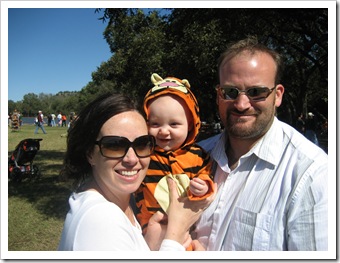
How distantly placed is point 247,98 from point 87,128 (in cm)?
128

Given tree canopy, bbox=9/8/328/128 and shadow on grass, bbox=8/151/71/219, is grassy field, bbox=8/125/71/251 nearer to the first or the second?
shadow on grass, bbox=8/151/71/219

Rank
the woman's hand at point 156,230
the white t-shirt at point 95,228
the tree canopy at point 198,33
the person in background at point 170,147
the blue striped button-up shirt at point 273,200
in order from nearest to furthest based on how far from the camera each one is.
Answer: the white t-shirt at point 95,228 → the blue striped button-up shirt at point 273,200 → the woman's hand at point 156,230 → the person in background at point 170,147 → the tree canopy at point 198,33

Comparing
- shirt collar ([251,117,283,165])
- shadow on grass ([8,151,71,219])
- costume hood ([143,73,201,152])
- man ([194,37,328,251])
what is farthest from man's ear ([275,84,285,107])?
shadow on grass ([8,151,71,219])

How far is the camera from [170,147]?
9.27ft

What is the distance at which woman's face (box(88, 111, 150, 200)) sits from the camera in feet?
6.80

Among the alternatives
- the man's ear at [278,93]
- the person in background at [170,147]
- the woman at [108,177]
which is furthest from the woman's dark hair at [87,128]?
the man's ear at [278,93]

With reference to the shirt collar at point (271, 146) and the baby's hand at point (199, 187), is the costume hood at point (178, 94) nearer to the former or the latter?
the baby's hand at point (199, 187)

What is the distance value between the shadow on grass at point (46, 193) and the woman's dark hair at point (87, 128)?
414 cm

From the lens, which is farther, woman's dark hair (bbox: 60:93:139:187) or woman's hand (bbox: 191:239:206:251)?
woman's hand (bbox: 191:239:206:251)

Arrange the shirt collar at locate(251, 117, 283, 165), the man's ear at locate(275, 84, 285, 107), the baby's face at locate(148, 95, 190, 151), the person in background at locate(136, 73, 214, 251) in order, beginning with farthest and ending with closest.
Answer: the baby's face at locate(148, 95, 190, 151)
the person in background at locate(136, 73, 214, 251)
the man's ear at locate(275, 84, 285, 107)
the shirt collar at locate(251, 117, 283, 165)

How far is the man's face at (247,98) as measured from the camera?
2420mm

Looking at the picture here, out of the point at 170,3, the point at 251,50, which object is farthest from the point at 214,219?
the point at 170,3

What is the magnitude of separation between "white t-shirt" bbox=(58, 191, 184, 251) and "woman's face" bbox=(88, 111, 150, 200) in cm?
17

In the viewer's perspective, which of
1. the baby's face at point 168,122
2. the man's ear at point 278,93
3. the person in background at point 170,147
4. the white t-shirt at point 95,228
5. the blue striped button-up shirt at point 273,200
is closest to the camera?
the white t-shirt at point 95,228
